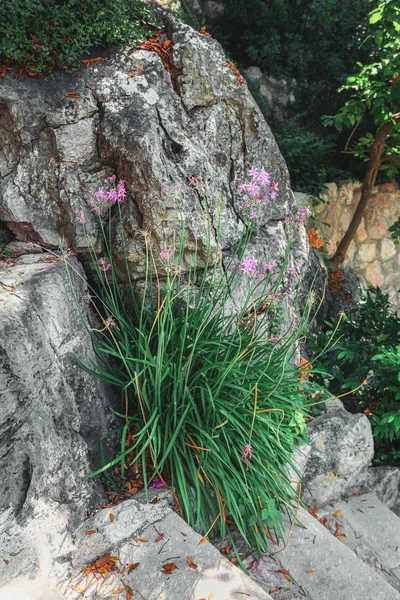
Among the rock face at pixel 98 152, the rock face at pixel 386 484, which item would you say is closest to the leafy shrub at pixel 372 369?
the rock face at pixel 386 484

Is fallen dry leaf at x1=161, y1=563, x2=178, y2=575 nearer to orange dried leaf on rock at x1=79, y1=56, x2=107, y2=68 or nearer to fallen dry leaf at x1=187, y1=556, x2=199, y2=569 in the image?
fallen dry leaf at x1=187, y1=556, x2=199, y2=569

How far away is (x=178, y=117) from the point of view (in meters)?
2.91

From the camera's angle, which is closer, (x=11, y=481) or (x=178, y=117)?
(x=11, y=481)

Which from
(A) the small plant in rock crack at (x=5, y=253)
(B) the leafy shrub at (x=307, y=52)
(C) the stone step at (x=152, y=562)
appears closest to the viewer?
(C) the stone step at (x=152, y=562)

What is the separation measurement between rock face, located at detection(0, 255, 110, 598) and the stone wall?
356 centimetres

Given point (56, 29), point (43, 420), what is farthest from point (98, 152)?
point (43, 420)

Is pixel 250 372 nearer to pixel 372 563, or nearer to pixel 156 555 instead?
pixel 156 555

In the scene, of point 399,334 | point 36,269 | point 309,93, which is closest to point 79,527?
point 36,269

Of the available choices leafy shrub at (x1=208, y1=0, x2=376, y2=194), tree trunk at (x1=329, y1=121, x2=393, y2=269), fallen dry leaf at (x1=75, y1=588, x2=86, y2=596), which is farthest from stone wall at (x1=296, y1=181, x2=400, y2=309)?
fallen dry leaf at (x1=75, y1=588, x2=86, y2=596)

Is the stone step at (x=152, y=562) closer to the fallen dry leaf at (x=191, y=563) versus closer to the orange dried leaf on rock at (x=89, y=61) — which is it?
the fallen dry leaf at (x=191, y=563)

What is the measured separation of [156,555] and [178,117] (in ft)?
7.74

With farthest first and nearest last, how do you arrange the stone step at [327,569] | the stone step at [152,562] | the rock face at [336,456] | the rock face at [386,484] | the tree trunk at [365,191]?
the tree trunk at [365,191] → the rock face at [386,484] → the rock face at [336,456] → the stone step at [327,569] → the stone step at [152,562]

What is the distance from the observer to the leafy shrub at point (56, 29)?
2605 millimetres

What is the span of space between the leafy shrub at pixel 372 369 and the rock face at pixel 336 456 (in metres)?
0.25
